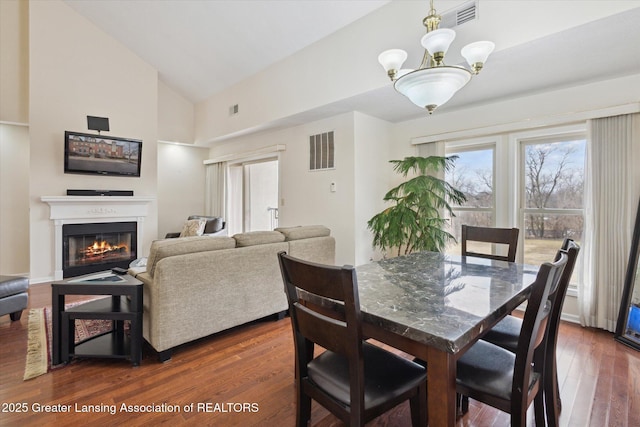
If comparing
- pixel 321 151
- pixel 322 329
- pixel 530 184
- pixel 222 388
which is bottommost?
pixel 222 388

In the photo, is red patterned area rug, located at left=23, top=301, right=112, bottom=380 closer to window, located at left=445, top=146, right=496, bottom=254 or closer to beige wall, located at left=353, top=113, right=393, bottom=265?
beige wall, located at left=353, top=113, right=393, bottom=265

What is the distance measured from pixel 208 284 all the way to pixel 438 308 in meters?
1.82

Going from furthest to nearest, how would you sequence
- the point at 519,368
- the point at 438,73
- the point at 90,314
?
the point at 90,314 < the point at 438,73 < the point at 519,368

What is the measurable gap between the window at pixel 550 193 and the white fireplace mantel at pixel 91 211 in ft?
18.3

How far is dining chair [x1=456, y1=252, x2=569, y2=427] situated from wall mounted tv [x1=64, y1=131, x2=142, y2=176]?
547 centimetres

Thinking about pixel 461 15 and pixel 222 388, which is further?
pixel 461 15

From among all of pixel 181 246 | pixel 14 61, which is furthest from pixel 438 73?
pixel 14 61

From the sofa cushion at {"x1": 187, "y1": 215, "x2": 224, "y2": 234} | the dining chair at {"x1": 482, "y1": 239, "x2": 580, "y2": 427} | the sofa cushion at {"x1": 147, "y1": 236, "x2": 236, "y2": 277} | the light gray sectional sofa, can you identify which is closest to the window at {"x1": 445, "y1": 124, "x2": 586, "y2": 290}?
the dining chair at {"x1": 482, "y1": 239, "x2": 580, "y2": 427}

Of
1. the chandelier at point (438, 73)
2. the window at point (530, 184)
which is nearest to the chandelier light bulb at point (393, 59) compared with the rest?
the chandelier at point (438, 73)

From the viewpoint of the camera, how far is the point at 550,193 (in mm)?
3105

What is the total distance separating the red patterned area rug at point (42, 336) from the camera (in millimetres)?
2100

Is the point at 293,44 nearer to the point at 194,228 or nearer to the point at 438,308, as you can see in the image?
the point at 194,228

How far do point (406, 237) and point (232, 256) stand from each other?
1.86m

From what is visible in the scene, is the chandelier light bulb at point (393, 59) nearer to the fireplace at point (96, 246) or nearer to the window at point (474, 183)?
the window at point (474, 183)
